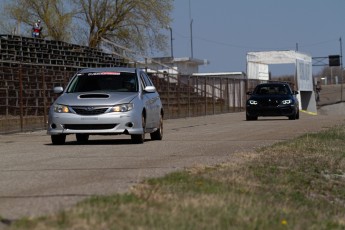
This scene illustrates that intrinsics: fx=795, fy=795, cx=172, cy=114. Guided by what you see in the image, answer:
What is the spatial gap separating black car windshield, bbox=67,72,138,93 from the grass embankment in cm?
565

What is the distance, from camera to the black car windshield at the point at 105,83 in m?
18.1

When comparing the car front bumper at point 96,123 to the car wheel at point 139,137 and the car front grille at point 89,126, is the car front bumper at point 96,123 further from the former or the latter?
the car wheel at point 139,137

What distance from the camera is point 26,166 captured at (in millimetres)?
12602

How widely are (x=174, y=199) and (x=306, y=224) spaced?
1.40 metres

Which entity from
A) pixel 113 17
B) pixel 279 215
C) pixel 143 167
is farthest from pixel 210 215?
pixel 113 17

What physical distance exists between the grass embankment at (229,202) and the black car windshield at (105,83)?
5.65 m

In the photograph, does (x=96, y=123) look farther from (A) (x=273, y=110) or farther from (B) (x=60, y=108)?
(A) (x=273, y=110)

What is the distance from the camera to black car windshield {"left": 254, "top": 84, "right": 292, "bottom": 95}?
3469 cm

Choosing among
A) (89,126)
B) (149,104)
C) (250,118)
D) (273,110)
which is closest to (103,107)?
(89,126)

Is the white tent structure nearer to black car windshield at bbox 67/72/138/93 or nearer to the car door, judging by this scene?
the car door

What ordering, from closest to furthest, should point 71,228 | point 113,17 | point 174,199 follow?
point 71,228 < point 174,199 < point 113,17

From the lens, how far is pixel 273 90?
3484cm

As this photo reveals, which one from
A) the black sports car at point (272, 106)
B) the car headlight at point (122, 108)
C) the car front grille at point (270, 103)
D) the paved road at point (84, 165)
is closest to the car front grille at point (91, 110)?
the car headlight at point (122, 108)

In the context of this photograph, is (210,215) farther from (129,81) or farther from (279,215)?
(129,81)
